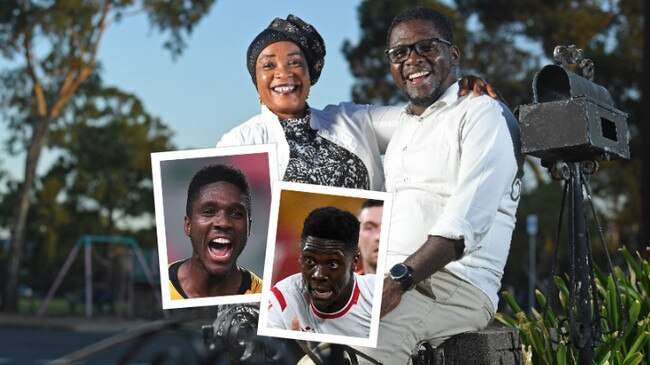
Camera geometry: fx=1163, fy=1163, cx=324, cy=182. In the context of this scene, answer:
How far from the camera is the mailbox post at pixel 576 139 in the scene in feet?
8.97

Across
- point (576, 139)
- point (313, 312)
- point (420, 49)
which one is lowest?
point (313, 312)

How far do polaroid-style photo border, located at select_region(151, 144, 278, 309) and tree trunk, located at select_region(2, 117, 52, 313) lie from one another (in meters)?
27.6

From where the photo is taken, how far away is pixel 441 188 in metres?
2.47

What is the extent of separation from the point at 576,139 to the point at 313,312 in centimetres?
109

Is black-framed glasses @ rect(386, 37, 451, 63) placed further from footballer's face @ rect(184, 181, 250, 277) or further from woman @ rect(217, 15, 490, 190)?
footballer's face @ rect(184, 181, 250, 277)

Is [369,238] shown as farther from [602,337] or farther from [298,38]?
[602,337]

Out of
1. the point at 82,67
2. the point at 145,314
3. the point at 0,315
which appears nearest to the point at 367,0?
the point at 82,67

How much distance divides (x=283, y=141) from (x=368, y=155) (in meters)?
0.20

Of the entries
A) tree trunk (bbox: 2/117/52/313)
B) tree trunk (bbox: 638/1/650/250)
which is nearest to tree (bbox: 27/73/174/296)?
tree trunk (bbox: 2/117/52/313)

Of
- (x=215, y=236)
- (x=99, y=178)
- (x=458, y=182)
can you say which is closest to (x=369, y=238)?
(x=458, y=182)

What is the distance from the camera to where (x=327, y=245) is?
187 cm

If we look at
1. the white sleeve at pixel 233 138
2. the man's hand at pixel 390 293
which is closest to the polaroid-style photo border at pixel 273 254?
the man's hand at pixel 390 293

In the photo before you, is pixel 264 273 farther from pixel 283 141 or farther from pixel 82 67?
pixel 82 67

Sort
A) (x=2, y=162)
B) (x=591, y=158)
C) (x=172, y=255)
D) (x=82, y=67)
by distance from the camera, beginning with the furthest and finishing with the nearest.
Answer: (x=2, y=162), (x=82, y=67), (x=591, y=158), (x=172, y=255)
